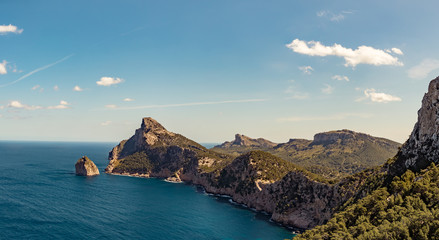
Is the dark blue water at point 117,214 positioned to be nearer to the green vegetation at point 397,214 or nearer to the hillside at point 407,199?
the green vegetation at point 397,214

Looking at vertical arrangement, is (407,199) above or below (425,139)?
below

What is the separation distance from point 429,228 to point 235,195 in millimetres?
121253

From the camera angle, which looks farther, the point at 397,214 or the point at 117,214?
the point at 117,214

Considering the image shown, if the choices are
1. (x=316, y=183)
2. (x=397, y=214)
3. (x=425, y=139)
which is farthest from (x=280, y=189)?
(x=397, y=214)

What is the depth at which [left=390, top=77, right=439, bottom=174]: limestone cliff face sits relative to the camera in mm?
63456

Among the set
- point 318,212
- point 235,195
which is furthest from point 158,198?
point 318,212

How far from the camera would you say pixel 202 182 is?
200 metres

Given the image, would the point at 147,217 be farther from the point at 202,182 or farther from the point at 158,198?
the point at 202,182

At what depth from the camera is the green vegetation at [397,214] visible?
43.1 m

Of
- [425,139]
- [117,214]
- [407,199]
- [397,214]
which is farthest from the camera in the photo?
[117,214]

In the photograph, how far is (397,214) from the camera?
2020 inches

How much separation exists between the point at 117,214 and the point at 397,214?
109323mm

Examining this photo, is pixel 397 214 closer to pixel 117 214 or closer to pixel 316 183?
pixel 316 183

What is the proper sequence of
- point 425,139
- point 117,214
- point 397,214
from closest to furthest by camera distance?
point 397,214 → point 425,139 → point 117,214
